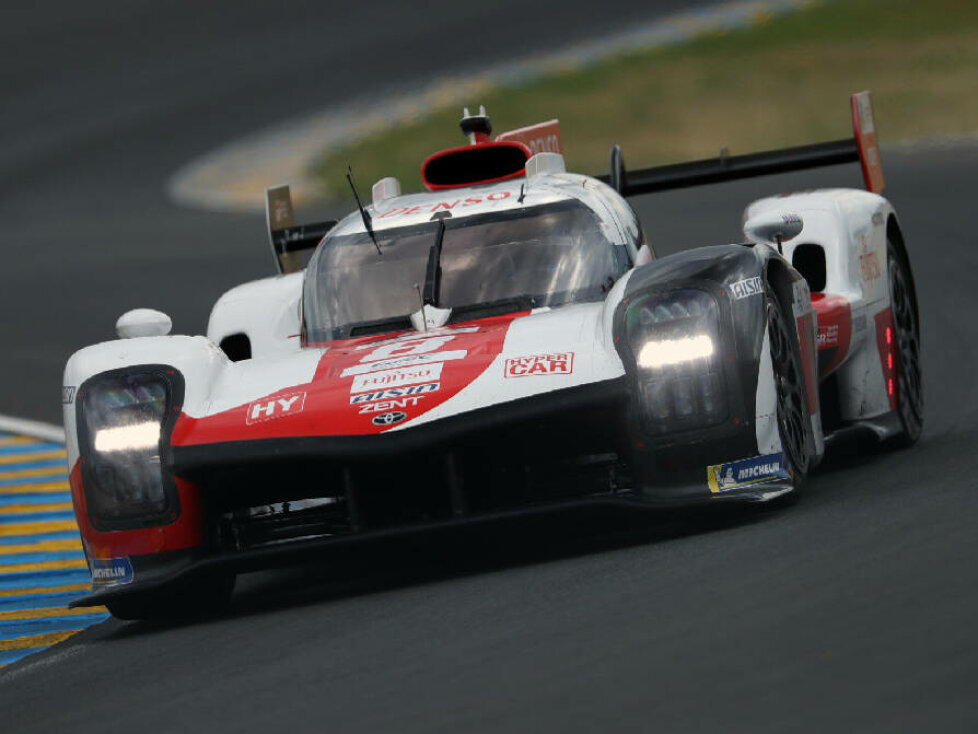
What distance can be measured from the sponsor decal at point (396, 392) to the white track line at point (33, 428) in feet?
19.2

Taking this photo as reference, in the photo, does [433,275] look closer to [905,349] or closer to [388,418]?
[388,418]

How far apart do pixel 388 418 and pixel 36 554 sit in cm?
325

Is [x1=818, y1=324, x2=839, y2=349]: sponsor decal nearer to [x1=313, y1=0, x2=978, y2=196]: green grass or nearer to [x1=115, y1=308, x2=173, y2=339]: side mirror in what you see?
[x1=115, y1=308, x2=173, y2=339]: side mirror

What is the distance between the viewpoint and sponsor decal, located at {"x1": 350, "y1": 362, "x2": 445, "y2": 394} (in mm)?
6082

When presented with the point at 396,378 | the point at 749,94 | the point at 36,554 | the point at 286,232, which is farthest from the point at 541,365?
the point at 749,94

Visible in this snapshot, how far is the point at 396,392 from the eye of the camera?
6031 millimetres

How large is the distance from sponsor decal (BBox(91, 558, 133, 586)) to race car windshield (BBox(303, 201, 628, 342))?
1472mm

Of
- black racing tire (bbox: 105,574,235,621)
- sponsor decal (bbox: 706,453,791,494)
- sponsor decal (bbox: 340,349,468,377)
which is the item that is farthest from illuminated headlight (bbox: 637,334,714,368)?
black racing tire (bbox: 105,574,235,621)

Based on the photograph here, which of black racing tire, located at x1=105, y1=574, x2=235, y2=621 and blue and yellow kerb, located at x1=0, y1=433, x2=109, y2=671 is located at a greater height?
black racing tire, located at x1=105, y1=574, x2=235, y2=621

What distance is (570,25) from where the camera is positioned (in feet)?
96.4

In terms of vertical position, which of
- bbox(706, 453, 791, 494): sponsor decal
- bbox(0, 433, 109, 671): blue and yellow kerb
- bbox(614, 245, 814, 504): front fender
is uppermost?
bbox(614, 245, 814, 504): front fender

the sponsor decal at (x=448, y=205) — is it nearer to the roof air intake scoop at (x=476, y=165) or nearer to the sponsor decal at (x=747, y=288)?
the roof air intake scoop at (x=476, y=165)

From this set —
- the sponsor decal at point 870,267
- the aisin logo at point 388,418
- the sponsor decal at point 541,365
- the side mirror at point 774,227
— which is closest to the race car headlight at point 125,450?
the aisin logo at point 388,418

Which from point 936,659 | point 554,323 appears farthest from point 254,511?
point 936,659
